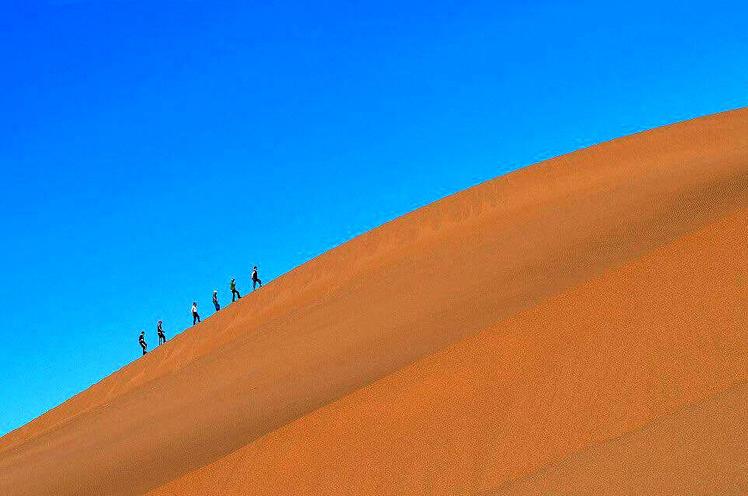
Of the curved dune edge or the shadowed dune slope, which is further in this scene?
the curved dune edge

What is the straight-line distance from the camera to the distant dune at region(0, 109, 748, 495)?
687 centimetres

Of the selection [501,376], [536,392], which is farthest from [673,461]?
[501,376]

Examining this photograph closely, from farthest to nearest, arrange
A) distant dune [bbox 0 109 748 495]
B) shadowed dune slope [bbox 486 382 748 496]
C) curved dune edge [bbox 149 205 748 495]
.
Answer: curved dune edge [bbox 149 205 748 495] → distant dune [bbox 0 109 748 495] → shadowed dune slope [bbox 486 382 748 496]

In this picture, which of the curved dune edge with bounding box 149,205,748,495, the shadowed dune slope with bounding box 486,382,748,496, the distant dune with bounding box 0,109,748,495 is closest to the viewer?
the shadowed dune slope with bounding box 486,382,748,496

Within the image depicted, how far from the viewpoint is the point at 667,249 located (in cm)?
1045

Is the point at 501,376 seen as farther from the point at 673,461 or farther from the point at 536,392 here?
the point at 673,461

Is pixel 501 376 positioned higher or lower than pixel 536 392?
higher

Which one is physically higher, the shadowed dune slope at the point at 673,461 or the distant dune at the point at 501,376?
the distant dune at the point at 501,376

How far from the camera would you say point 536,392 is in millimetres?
8266

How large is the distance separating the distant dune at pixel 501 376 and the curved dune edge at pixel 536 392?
24 millimetres

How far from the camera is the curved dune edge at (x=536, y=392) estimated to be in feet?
23.6

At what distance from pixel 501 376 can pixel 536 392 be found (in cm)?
78

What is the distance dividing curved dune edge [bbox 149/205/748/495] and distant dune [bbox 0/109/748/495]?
24mm

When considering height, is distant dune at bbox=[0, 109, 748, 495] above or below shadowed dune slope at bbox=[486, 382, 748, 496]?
above
